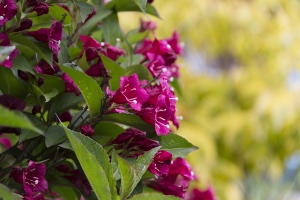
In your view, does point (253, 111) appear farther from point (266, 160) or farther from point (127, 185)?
point (127, 185)

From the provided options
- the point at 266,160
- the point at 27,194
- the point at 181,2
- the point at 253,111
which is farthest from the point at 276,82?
the point at 27,194

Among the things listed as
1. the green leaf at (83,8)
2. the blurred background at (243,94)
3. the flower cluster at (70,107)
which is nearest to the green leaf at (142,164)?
the flower cluster at (70,107)

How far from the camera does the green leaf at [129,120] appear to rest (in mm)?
750

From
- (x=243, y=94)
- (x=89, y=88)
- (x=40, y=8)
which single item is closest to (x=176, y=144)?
(x=89, y=88)

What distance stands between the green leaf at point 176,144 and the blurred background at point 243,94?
6.23 ft

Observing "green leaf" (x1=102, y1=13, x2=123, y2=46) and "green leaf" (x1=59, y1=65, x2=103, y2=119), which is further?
"green leaf" (x1=102, y1=13, x2=123, y2=46)

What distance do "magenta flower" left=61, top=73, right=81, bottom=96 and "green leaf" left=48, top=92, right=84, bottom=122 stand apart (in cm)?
1

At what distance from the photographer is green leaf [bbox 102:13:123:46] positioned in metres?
0.92

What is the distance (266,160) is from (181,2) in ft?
3.98

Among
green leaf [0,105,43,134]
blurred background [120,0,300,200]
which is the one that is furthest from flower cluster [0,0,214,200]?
blurred background [120,0,300,200]

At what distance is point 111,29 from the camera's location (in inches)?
36.3

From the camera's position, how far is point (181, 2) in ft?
10.1

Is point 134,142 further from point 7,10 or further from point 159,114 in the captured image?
point 7,10

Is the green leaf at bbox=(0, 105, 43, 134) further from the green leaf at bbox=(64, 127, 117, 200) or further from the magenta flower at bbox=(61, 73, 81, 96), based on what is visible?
the magenta flower at bbox=(61, 73, 81, 96)
